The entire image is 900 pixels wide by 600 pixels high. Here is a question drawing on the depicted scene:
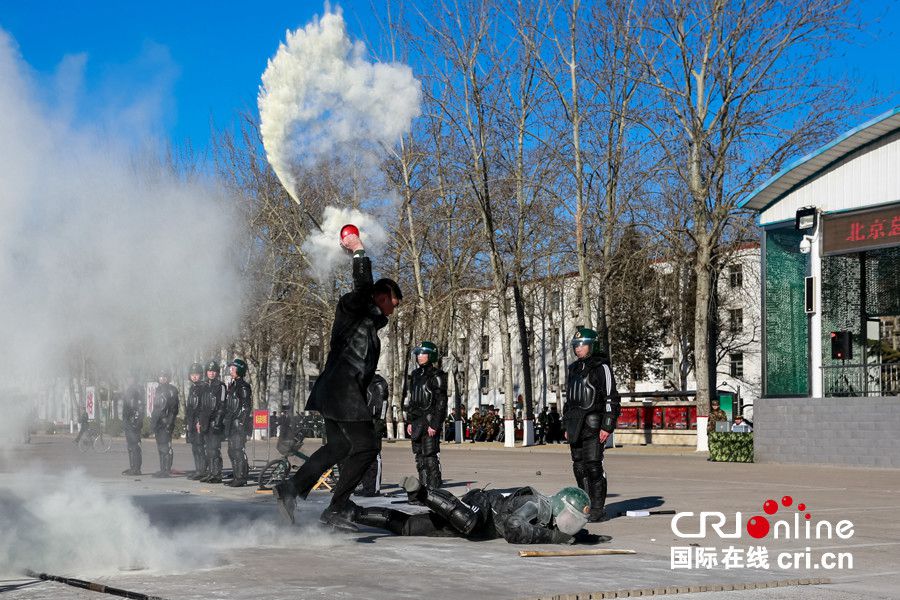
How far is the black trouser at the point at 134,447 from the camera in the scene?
22.4 metres

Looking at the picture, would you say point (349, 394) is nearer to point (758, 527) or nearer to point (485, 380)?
point (758, 527)

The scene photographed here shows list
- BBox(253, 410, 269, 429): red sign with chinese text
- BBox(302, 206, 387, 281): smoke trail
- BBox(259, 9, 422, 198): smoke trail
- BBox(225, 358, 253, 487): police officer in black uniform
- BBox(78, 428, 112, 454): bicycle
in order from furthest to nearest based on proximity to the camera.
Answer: BBox(78, 428, 112, 454): bicycle, BBox(253, 410, 269, 429): red sign with chinese text, BBox(225, 358, 253, 487): police officer in black uniform, BBox(259, 9, 422, 198): smoke trail, BBox(302, 206, 387, 281): smoke trail

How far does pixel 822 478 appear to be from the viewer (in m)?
21.8

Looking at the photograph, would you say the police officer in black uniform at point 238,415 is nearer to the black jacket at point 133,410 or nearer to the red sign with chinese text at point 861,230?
the black jacket at point 133,410

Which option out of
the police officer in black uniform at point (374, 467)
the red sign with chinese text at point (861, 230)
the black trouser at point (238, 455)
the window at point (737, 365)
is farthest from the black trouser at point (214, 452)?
the window at point (737, 365)

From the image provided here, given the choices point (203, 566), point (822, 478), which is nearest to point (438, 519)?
point (203, 566)

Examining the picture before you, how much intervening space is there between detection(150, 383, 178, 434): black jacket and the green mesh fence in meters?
16.4

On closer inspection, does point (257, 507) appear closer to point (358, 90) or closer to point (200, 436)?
point (358, 90)

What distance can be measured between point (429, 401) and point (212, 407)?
20.7 ft

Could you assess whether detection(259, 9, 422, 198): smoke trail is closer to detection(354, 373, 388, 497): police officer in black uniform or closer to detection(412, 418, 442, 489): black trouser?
detection(354, 373, 388, 497): police officer in black uniform

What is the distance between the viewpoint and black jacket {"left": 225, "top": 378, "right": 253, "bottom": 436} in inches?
739

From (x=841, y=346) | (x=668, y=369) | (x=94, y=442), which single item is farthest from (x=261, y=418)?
(x=668, y=369)

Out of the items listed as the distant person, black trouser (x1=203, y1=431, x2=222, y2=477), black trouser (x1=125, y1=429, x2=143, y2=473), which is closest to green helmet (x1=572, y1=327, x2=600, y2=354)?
black trouser (x1=203, y1=431, x2=222, y2=477)

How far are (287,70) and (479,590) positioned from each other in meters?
9.17
